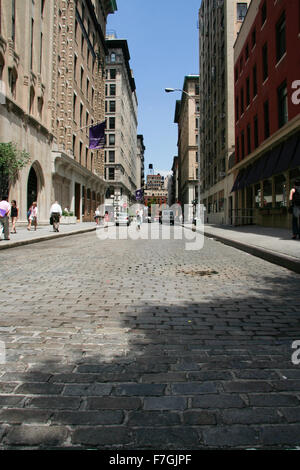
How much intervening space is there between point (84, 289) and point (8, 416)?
3718 mm

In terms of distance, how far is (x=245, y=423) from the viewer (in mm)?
2010

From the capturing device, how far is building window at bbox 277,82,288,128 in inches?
814

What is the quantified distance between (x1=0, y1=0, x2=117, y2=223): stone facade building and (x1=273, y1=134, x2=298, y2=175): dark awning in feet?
52.5

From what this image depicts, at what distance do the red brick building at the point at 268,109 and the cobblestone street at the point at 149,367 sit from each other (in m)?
14.7

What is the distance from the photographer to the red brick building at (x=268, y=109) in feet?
62.6

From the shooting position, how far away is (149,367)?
2.78 m

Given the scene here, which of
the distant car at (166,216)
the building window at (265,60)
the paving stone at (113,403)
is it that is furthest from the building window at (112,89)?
the paving stone at (113,403)

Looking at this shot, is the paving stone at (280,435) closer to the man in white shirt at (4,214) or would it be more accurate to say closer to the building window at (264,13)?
the man in white shirt at (4,214)

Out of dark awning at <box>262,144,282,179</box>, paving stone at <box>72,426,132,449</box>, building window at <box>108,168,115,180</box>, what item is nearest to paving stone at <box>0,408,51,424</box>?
paving stone at <box>72,426,132,449</box>

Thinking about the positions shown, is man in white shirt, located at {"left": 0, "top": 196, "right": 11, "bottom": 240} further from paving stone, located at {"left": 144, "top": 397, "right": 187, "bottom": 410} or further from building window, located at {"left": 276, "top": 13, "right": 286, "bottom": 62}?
building window, located at {"left": 276, "top": 13, "right": 286, "bottom": 62}

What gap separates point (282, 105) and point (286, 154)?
4.02 meters

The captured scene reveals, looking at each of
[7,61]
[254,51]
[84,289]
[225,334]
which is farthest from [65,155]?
[225,334]

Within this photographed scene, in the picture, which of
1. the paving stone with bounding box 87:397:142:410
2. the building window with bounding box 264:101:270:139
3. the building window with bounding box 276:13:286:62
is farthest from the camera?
the building window with bounding box 264:101:270:139

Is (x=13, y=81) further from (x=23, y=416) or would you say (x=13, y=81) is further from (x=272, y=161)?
(x=23, y=416)
